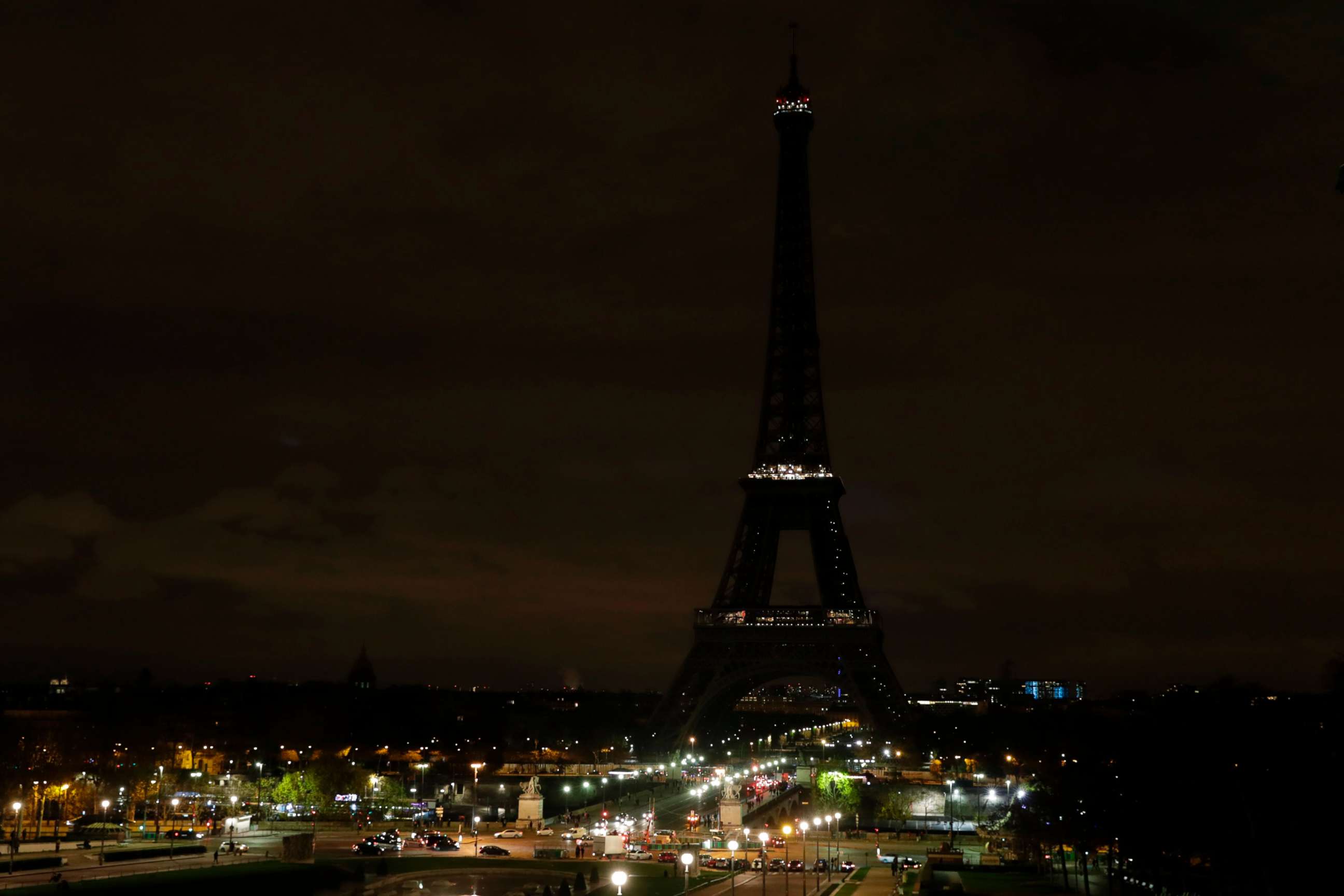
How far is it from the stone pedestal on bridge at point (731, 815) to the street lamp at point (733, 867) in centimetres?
765

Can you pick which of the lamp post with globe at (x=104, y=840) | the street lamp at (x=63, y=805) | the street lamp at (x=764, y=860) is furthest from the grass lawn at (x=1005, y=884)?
the street lamp at (x=63, y=805)

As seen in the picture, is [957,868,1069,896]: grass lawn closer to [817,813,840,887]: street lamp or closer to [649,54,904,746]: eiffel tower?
[817,813,840,887]: street lamp

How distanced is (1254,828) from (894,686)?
3496 inches

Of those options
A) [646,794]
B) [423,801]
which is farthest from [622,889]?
[423,801]

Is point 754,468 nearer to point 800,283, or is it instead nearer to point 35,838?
point 800,283

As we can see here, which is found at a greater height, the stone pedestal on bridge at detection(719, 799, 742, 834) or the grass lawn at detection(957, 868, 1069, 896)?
the stone pedestal on bridge at detection(719, 799, 742, 834)

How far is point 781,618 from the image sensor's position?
464 feet

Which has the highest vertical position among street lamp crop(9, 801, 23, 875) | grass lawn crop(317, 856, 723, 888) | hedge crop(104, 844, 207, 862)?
street lamp crop(9, 801, 23, 875)

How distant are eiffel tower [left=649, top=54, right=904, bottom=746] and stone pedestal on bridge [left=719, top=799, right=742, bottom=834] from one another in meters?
39.8

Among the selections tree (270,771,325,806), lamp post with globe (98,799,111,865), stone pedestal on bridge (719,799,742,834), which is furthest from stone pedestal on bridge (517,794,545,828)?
lamp post with globe (98,799,111,865)

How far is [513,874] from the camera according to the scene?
69.8 meters

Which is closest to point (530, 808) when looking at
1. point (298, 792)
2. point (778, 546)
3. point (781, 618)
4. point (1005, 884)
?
point (298, 792)

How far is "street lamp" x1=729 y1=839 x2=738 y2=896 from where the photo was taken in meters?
61.6

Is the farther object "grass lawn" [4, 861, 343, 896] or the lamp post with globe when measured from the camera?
the lamp post with globe
